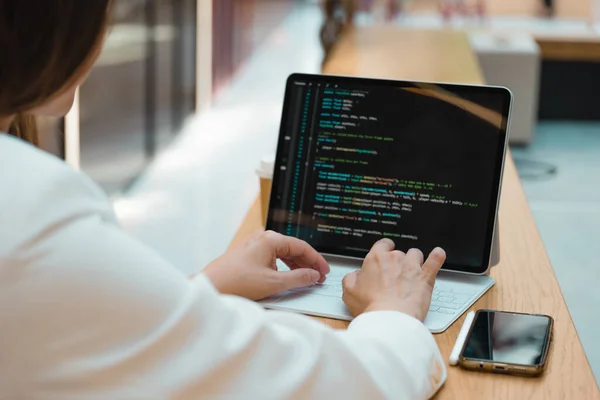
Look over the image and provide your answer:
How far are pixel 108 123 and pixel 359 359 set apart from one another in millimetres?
4070

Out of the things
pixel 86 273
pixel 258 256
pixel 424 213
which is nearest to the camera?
pixel 86 273

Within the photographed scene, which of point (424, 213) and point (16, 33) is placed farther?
point (424, 213)

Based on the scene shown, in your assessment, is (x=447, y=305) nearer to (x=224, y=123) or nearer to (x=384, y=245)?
(x=384, y=245)

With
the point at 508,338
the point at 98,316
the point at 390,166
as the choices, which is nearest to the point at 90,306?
the point at 98,316

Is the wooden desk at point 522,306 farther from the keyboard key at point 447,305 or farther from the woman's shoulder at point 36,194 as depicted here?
the woman's shoulder at point 36,194

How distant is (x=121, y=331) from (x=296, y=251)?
0.58 meters

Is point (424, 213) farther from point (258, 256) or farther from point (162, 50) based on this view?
point (162, 50)

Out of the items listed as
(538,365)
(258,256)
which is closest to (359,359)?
(538,365)

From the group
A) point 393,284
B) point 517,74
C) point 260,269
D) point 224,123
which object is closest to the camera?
point 393,284

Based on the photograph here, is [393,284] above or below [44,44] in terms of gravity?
below

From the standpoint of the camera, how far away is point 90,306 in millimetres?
628

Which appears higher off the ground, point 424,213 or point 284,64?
point 424,213

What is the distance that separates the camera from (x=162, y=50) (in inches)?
215

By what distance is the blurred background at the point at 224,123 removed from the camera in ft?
12.4
